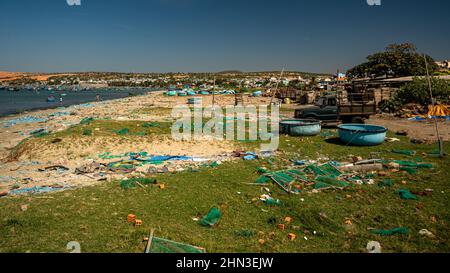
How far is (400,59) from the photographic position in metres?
32.6

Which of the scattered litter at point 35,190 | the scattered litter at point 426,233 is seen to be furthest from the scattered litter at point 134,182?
the scattered litter at point 426,233

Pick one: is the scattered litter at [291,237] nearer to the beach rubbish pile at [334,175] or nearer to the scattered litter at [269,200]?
the scattered litter at [269,200]

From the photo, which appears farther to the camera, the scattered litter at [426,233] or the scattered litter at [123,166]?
the scattered litter at [123,166]

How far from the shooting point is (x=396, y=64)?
32.6m

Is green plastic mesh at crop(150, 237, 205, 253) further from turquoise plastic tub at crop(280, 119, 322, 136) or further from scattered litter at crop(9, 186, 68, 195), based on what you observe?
turquoise plastic tub at crop(280, 119, 322, 136)

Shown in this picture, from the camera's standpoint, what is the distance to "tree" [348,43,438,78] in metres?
31.5

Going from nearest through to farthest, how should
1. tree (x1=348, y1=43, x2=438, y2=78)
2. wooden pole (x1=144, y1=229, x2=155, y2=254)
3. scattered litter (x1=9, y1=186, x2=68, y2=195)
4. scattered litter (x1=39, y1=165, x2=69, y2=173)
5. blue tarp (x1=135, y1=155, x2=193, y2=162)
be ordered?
wooden pole (x1=144, y1=229, x2=155, y2=254), scattered litter (x1=9, y1=186, x2=68, y2=195), scattered litter (x1=39, y1=165, x2=69, y2=173), blue tarp (x1=135, y1=155, x2=193, y2=162), tree (x1=348, y1=43, x2=438, y2=78)

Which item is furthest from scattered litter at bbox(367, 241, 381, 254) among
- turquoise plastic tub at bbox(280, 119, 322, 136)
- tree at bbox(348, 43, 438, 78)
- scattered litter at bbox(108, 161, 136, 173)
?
tree at bbox(348, 43, 438, 78)

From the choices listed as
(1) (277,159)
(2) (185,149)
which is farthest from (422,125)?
(2) (185,149)

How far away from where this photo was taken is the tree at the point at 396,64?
31.5 m

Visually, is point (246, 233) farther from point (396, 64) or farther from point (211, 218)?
point (396, 64)

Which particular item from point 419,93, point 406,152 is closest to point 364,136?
point 406,152

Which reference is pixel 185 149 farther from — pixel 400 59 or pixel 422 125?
pixel 400 59

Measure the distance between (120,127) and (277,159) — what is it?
8.23 m
